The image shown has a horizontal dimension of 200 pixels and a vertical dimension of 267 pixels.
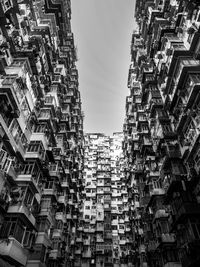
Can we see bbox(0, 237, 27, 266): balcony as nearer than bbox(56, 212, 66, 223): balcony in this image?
Yes

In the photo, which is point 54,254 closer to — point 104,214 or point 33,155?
point 33,155

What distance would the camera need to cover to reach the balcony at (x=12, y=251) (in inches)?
609

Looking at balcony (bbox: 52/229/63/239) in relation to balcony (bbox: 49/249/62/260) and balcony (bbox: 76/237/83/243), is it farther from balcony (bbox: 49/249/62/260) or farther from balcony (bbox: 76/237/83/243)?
balcony (bbox: 76/237/83/243)

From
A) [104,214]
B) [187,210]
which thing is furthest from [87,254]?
[187,210]

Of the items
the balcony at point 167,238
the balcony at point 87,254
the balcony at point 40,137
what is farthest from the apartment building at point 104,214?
the balcony at point 40,137

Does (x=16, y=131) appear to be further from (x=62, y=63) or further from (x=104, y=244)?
(x=104, y=244)

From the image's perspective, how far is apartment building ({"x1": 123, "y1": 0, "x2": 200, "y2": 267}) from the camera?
1934 centimetres

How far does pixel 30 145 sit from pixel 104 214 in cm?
3104

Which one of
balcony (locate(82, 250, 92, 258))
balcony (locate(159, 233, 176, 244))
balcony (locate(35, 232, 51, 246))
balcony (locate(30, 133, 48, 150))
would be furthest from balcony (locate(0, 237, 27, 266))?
balcony (locate(82, 250, 92, 258))

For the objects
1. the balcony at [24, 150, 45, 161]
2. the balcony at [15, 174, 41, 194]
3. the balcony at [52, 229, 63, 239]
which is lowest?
the balcony at [52, 229, 63, 239]

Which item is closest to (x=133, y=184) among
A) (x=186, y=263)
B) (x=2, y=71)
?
(x=186, y=263)

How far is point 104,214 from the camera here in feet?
160

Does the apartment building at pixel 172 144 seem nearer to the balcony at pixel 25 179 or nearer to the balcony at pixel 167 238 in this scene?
the balcony at pixel 167 238

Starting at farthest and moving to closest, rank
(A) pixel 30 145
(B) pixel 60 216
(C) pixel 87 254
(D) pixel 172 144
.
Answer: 1. (C) pixel 87 254
2. (B) pixel 60 216
3. (D) pixel 172 144
4. (A) pixel 30 145
